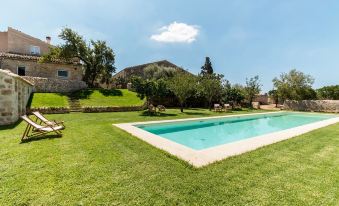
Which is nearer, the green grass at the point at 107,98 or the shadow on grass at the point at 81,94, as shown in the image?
the green grass at the point at 107,98

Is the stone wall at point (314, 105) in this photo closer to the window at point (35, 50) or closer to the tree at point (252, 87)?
the tree at point (252, 87)

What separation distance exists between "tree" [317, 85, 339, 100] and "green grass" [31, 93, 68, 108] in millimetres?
53202

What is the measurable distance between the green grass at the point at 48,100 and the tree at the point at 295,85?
35750 mm

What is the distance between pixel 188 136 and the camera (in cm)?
1096

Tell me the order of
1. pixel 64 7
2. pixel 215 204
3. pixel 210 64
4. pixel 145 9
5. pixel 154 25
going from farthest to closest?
pixel 210 64 → pixel 154 25 → pixel 145 9 → pixel 64 7 → pixel 215 204

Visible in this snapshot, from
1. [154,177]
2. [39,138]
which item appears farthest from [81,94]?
[154,177]

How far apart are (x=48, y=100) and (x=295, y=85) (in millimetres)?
38579

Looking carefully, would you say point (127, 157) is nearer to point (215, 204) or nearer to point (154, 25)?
point (215, 204)

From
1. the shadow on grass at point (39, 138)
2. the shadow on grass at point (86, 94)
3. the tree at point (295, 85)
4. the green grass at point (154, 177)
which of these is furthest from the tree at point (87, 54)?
the tree at point (295, 85)

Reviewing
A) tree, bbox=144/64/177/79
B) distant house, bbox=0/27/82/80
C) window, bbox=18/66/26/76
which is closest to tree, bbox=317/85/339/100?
tree, bbox=144/64/177/79

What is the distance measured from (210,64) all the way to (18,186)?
170ft

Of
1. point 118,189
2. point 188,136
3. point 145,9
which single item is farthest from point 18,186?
point 145,9

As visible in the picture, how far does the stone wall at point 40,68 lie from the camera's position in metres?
22.8

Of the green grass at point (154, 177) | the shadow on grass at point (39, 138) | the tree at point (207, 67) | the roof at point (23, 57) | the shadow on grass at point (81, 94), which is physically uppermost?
the tree at point (207, 67)
